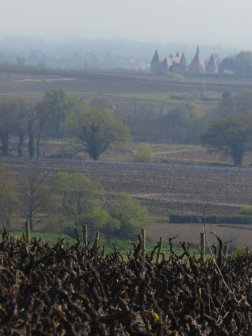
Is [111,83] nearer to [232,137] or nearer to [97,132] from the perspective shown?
[97,132]

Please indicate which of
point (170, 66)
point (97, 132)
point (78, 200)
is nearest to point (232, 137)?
point (97, 132)

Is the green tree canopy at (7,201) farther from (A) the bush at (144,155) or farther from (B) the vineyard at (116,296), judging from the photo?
(B) the vineyard at (116,296)

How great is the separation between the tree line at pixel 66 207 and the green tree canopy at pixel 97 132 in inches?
666

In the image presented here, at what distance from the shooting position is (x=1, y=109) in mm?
72062

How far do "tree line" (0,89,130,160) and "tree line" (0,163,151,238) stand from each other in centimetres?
1701

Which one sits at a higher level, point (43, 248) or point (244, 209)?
point (43, 248)

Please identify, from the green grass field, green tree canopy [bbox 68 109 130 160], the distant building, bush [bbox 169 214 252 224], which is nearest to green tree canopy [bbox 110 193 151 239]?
bush [bbox 169 214 252 224]

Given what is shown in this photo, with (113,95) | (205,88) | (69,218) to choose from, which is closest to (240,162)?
(69,218)

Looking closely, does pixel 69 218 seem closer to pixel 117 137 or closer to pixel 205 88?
pixel 117 137

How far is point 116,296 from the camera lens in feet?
40.7

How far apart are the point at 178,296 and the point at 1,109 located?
197ft

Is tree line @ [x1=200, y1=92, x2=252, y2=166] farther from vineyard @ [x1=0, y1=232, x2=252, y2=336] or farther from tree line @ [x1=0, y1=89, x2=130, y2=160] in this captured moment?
vineyard @ [x1=0, y1=232, x2=252, y2=336]

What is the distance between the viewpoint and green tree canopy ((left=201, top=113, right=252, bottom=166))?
209 ft

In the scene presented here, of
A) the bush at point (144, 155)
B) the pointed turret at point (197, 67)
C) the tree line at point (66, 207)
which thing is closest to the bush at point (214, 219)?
the tree line at point (66, 207)
